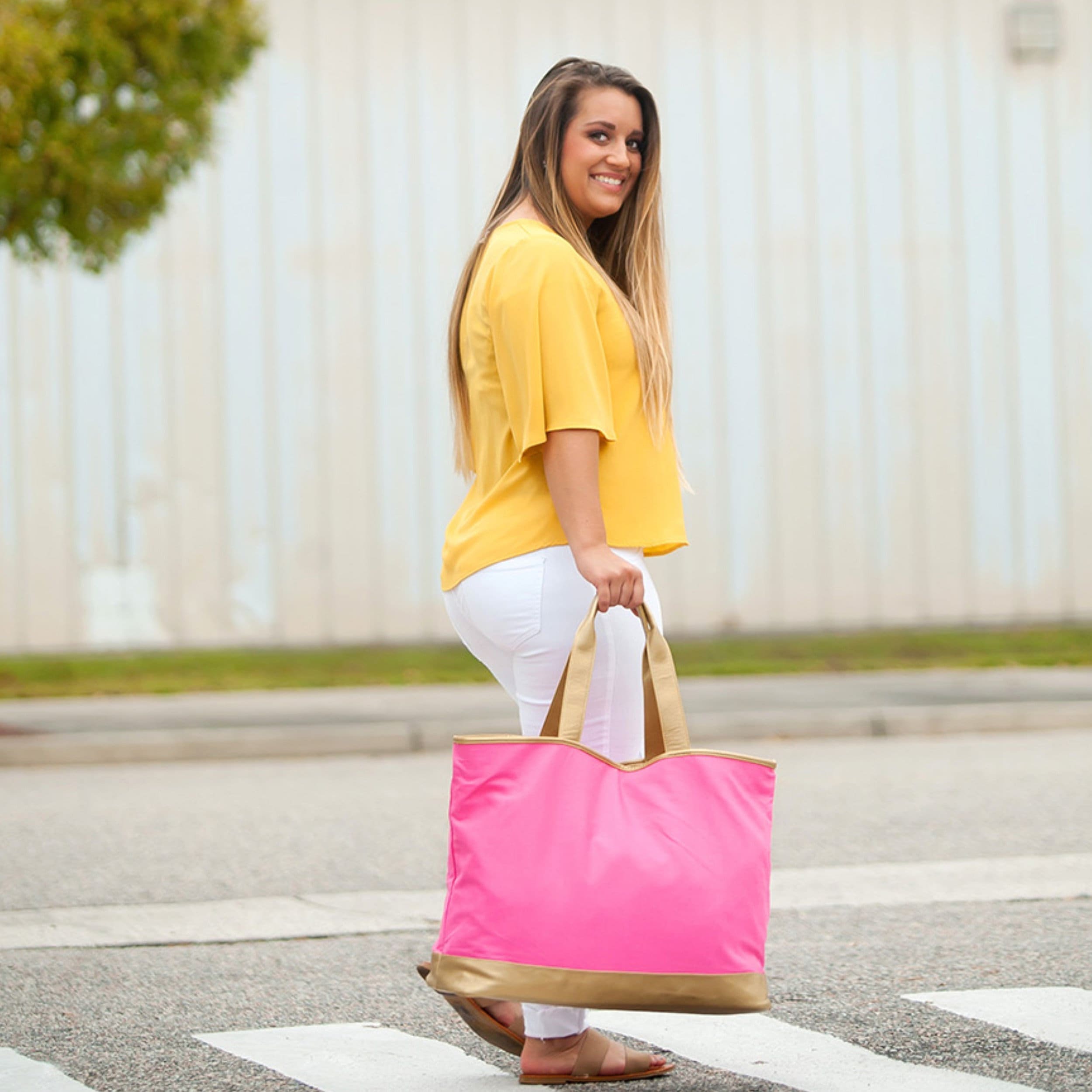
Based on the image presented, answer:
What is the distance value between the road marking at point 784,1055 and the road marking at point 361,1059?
403 millimetres

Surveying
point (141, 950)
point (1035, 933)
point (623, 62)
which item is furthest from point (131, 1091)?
point (623, 62)

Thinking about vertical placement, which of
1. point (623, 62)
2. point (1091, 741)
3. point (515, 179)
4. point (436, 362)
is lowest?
point (1091, 741)

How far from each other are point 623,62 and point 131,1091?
16792 millimetres

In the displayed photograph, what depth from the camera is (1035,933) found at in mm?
4781

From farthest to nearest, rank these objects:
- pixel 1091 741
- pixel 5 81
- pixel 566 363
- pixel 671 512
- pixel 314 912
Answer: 1. pixel 5 81
2. pixel 1091 741
3. pixel 314 912
4. pixel 671 512
5. pixel 566 363

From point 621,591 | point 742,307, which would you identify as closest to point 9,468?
point 742,307

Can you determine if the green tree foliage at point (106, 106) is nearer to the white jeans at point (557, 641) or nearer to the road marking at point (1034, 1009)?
the white jeans at point (557, 641)

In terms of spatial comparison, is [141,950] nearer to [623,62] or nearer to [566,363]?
[566,363]

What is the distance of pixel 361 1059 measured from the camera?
3.56m

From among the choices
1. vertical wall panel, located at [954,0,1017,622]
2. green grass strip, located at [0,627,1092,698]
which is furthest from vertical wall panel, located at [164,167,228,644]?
vertical wall panel, located at [954,0,1017,622]

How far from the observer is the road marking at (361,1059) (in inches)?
132

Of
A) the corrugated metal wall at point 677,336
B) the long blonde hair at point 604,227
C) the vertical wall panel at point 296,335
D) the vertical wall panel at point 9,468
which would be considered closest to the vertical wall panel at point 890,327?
the corrugated metal wall at point 677,336

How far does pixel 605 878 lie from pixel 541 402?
2.76ft

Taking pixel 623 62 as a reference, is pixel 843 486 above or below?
below
